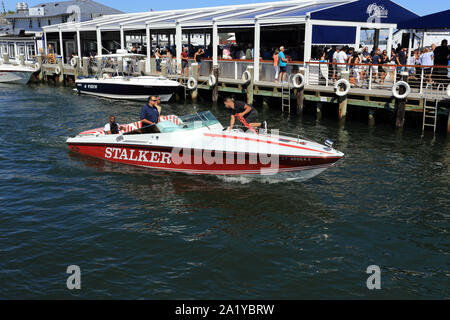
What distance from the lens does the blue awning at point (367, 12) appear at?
851 inches

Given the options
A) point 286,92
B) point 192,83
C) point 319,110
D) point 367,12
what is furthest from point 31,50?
point 319,110

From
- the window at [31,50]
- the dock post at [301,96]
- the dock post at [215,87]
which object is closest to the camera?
the dock post at [301,96]

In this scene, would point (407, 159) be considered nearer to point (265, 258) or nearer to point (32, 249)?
point (265, 258)

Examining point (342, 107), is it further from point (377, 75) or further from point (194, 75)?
point (194, 75)

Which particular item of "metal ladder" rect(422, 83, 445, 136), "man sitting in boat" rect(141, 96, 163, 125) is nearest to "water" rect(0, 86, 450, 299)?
"man sitting in boat" rect(141, 96, 163, 125)

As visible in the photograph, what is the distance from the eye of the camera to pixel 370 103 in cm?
1852

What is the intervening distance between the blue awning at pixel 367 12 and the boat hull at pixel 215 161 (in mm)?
12420

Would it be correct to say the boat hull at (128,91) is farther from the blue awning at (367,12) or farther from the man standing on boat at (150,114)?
the man standing on boat at (150,114)

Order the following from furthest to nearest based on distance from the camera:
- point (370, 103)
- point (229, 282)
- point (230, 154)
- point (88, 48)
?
point (88, 48) < point (370, 103) < point (230, 154) < point (229, 282)

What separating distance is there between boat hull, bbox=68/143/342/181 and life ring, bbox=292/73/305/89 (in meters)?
10.3

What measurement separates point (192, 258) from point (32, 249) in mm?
3045

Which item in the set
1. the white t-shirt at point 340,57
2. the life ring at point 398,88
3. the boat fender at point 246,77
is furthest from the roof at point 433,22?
the boat fender at point 246,77

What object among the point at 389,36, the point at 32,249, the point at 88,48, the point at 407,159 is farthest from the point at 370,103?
the point at 88,48

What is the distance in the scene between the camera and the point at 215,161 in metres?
11.4
